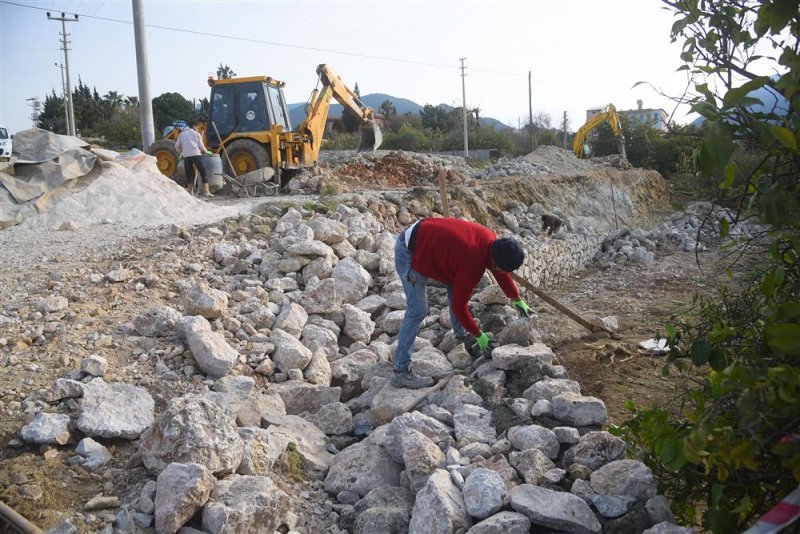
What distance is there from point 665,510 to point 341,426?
88.1 inches

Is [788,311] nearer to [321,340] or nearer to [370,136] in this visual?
[321,340]

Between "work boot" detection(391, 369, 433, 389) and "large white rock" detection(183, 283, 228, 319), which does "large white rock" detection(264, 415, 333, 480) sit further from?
"large white rock" detection(183, 283, 228, 319)

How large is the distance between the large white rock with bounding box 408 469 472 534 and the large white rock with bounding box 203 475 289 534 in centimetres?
68

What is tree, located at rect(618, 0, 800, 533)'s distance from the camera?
1621 mm

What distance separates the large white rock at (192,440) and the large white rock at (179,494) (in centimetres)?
18

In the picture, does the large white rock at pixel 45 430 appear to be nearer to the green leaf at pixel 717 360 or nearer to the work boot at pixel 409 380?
the work boot at pixel 409 380

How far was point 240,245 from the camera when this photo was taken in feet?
23.1

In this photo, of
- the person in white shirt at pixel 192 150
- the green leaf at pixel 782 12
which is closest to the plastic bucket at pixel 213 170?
the person in white shirt at pixel 192 150

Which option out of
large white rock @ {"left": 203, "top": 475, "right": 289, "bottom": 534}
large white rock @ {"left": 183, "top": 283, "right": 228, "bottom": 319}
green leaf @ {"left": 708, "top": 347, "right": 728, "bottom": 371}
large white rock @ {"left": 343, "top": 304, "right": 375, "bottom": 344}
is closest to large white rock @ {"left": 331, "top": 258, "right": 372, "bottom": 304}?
large white rock @ {"left": 343, "top": 304, "right": 375, "bottom": 344}

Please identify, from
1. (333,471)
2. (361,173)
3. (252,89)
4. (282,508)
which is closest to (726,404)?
(282,508)

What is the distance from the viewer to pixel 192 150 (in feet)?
32.4

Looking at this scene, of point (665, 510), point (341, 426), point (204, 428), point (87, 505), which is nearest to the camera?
point (665, 510)

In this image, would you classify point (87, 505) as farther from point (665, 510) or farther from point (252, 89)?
point (252, 89)

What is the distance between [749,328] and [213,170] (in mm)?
9090
